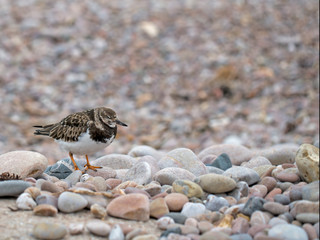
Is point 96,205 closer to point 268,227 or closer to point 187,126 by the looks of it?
point 268,227

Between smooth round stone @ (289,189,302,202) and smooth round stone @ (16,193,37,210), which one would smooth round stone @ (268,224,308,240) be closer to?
smooth round stone @ (289,189,302,202)

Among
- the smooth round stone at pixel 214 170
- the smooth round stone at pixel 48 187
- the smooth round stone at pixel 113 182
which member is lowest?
the smooth round stone at pixel 48 187

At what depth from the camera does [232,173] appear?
571 cm

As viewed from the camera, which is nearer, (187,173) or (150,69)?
(187,173)

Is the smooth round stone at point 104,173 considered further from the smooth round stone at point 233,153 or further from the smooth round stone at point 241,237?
the smooth round stone at point 241,237

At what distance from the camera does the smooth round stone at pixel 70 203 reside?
479 cm

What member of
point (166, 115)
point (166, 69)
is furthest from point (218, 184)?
point (166, 69)

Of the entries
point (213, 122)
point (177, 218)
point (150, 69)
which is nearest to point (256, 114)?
point (213, 122)

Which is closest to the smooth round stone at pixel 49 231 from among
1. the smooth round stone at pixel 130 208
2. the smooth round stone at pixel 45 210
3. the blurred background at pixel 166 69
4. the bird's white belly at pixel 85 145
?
the smooth round stone at pixel 45 210

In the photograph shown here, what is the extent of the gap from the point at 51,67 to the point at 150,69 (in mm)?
2570

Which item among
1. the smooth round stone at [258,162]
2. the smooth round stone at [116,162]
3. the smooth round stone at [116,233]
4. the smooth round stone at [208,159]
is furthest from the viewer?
the smooth round stone at [208,159]

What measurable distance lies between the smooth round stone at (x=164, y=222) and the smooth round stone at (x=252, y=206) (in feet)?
2.12

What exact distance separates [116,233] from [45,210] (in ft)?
2.34

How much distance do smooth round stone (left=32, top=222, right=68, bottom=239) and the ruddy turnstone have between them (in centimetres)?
171
